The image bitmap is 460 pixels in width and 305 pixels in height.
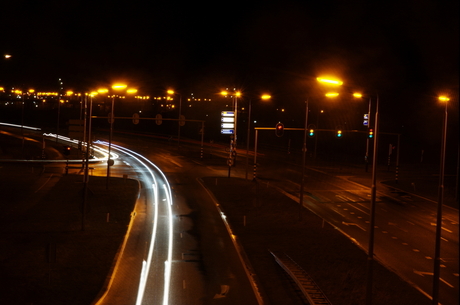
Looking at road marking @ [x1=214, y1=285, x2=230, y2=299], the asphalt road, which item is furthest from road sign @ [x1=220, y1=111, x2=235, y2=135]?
road marking @ [x1=214, y1=285, x2=230, y2=299]

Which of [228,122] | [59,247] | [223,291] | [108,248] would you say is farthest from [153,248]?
[228,122]

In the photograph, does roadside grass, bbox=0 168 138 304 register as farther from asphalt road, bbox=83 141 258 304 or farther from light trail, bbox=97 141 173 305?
light trail, bbox=97 141 173 305

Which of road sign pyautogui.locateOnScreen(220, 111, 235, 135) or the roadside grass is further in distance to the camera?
road sign pyautogui.locateOnScreen(220, 111, 235, 135)

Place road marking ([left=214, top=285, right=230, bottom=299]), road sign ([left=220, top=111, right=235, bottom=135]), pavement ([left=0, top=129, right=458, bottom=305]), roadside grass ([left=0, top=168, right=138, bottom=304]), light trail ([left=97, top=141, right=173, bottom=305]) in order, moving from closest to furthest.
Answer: roadside grass ([left=0, top=168, right=138, bottom=304]) → pavement ([left=0, top=129, right=458, bottom=305]) → road marking ([left=214, top=285, right=230, bottom=299]) → light trail ([left=97, top=141, right=173, bottom=305]) → road sign ([left=220, top=111, right=235, bottom=135])

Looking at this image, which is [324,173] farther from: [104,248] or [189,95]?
[189,95]

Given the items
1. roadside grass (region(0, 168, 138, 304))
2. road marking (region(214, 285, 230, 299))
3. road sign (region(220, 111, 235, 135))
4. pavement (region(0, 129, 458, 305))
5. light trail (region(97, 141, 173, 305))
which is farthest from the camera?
road sign (region(220, 111, 235, 135))

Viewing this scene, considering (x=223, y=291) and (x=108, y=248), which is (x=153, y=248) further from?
(x=223, y=291)

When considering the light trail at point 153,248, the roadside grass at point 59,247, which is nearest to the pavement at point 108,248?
the roadside grass at point 59,247

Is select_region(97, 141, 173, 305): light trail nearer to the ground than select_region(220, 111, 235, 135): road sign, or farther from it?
nearer to the ground

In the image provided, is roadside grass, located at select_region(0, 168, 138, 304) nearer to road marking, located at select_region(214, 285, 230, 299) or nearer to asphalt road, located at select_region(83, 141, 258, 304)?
asphalt road, located at select_region(83, 141, 258, 304)

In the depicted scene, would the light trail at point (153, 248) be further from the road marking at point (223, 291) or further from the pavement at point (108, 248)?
the road marking at point (223, 291)

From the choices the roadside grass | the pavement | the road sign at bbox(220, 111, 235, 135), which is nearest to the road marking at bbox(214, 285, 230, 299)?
the pavement

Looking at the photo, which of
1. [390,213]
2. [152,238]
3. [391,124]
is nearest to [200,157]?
[391,124]

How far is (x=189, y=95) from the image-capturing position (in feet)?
329
